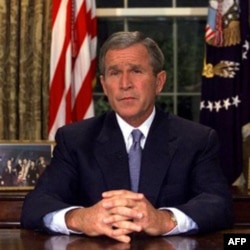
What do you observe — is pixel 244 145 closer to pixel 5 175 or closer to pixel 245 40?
pixel 245 40

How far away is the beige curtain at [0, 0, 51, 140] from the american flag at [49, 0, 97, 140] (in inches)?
4.5

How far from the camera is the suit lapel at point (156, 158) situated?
2.60 meters

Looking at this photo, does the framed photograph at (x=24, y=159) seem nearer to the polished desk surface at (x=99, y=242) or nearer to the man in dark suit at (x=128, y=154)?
the man in dark suit at (x=128, y=154)

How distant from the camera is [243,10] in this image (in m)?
4.59

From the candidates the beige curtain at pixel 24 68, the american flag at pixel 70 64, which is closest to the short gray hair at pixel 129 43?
the american flag at pixel 70 64

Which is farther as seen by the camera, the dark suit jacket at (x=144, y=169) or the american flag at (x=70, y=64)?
the american flag at (x=70, y=64)

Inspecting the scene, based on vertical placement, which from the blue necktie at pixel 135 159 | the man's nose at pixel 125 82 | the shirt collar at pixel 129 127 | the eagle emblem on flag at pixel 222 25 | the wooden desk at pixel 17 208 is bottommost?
the wooden desk at pixel 17 208

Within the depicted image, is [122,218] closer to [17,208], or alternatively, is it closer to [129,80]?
[129,80]

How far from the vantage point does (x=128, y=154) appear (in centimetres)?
268

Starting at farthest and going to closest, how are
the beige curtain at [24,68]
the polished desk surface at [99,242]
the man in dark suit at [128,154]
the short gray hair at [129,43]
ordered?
1. the beige curtain at [24,68]
2. the short gray hair at [129,43]
3. the man in dark suit at [128,154]
4. the polished desk surface at [99,242]

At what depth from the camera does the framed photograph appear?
398 cm

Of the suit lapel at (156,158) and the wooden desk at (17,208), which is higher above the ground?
the suit lapel at (156,158)

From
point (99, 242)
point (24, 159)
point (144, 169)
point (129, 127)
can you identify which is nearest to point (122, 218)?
point (99, 242)

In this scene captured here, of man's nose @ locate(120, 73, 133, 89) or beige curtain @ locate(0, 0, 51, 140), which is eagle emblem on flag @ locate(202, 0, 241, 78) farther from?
man's nose @ locate(120, 73, 133, 89)
